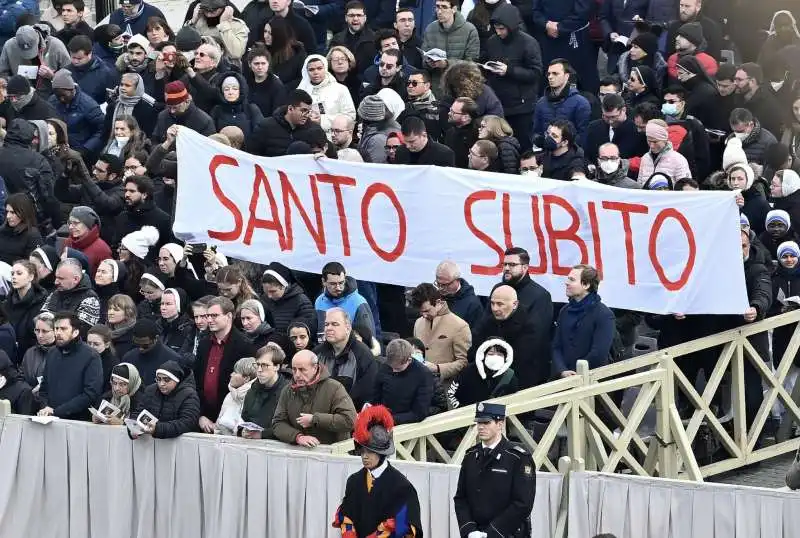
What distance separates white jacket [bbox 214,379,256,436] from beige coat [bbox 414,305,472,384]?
1.39 meters

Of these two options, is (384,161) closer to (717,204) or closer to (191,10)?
(717,204)

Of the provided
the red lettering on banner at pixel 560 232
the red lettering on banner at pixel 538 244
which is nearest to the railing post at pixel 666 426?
the red lettering on banner at pixel 560 232

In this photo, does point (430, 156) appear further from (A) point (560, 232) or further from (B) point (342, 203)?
(A) point (560, 232)

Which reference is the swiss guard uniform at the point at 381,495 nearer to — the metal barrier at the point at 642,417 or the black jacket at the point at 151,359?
the metal barrier at the point at 642,417

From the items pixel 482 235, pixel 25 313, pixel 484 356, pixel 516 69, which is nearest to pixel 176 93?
pixel 25 313

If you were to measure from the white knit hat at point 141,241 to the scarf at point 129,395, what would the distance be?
2.41m

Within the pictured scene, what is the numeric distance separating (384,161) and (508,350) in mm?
3706

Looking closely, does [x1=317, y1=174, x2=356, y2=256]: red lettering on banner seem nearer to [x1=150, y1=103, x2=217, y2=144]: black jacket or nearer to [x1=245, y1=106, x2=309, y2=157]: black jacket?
[x1=245, y1=106, x2=309, y2=157]: black jacket

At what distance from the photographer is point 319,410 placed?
44.7 feet

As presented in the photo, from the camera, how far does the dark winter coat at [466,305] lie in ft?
49.5

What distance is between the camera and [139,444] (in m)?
14.1

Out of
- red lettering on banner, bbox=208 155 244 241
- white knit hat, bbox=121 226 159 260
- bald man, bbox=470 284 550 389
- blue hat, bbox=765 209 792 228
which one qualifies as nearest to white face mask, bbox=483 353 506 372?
bald man, bbox=470 284 550 389

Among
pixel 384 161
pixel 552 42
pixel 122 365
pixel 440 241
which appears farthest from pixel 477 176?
pixel 552 42

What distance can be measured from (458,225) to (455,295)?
961 millimetres
